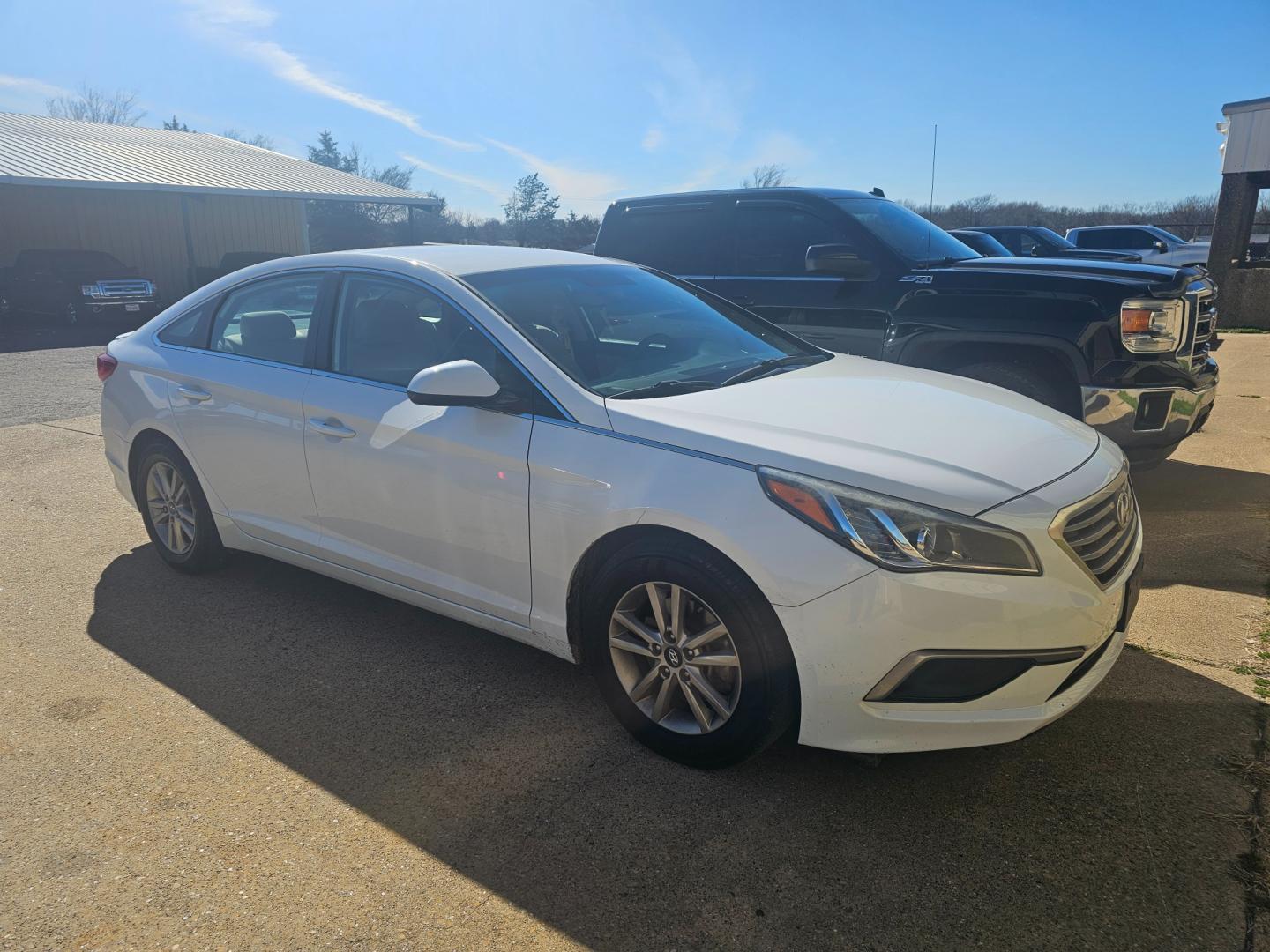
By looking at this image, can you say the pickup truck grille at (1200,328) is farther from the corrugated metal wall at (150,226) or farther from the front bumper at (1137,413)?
the corrugated metal wall at (150,226)

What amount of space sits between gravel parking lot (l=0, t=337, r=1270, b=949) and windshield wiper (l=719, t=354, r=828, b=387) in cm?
132

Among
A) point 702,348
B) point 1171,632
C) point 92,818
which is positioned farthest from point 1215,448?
point 92,818

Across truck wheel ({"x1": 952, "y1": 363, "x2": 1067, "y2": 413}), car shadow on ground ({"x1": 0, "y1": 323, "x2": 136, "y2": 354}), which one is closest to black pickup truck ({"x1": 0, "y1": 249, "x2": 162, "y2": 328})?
car shadow on ground ({"x1": 0, "y1": 323, "x2": 136, "y2": 354})

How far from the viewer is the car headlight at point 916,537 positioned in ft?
8.02

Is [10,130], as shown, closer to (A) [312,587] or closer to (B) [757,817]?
(A) [312,587]

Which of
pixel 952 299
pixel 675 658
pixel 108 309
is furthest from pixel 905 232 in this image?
pixel 108 309

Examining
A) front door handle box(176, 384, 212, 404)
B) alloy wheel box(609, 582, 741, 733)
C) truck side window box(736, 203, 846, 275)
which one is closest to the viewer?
alloy wheel box(609, 582, 741, 733)

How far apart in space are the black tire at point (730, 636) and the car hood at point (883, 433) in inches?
13.4

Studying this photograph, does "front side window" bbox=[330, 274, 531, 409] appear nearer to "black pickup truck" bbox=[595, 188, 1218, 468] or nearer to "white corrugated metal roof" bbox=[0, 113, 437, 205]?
"black pickup truck" bbox=[595, 188, 1218, 468]

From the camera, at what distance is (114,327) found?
20.4 m

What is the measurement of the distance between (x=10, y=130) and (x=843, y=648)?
1250 inches

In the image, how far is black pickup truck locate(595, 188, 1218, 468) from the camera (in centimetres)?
503

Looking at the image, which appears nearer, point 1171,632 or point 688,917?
point 688,917

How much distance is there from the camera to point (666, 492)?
2.74m
